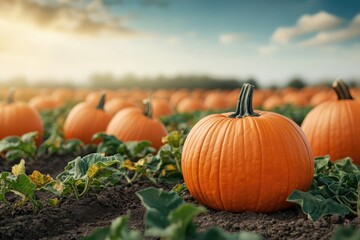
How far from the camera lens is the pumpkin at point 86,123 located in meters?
7.12

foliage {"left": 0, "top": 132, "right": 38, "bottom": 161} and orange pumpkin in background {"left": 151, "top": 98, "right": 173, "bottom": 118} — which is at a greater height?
foliage {"left": 0, "top": 132, "right": 38, "bottom": 161}

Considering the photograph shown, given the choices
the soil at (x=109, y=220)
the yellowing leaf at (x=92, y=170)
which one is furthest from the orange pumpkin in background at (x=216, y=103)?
the yellowing leaf at (x=92, y=170)

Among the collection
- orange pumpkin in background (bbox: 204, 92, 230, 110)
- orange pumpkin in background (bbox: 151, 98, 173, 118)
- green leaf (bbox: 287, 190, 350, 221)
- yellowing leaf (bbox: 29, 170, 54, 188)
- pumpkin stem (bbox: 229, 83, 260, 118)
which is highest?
pumpkin stem (bbox: 229, 83, 260, 118)

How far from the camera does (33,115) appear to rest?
7086mm

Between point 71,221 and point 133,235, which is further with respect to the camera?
point 71,221

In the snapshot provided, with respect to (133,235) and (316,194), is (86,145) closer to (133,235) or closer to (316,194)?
(316,194)

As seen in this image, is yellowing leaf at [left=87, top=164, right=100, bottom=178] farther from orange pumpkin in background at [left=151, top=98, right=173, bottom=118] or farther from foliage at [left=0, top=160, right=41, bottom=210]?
orange pumpkin in background at [left=151, top=98, right=173, bottom=118]

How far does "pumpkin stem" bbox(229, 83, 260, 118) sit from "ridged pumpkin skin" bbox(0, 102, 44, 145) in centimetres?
403

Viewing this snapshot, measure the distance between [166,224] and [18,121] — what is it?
5231mm

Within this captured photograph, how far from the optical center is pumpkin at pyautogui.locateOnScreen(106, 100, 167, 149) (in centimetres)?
619

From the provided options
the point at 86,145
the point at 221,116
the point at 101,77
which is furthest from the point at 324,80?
the point at 221,116

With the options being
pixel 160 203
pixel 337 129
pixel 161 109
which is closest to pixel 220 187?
pixel 160 203

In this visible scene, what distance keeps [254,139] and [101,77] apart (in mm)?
32082

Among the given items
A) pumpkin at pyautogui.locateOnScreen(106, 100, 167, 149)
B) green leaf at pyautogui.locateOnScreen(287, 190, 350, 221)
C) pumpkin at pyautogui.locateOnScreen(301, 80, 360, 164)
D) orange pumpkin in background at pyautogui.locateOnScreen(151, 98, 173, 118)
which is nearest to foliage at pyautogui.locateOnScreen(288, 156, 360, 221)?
green leaf at pyautogui.locateOnScreen(287, 190, 350, 221)
